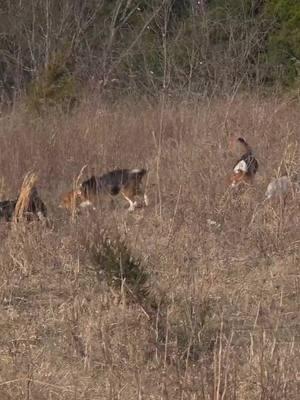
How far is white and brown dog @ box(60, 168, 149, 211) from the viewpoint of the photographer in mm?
5691

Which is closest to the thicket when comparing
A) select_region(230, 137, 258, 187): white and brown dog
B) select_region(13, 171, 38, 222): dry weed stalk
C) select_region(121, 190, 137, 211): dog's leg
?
select_region(230, 137, 258, 187): white and brown dog

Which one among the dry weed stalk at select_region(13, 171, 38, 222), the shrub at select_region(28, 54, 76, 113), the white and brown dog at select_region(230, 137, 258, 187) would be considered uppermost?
the dry weed stalk at select_region(13, 171, 38, 222)

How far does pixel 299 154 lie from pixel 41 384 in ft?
12.9

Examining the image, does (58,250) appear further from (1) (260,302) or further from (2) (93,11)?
(2) (93,11)

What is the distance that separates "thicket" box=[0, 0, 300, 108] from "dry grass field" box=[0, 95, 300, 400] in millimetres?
2154

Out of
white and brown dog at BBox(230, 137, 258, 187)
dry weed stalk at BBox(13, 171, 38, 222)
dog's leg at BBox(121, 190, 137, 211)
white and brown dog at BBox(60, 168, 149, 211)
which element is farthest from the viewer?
dog's leg at BBox(121, 190, 137, 211)

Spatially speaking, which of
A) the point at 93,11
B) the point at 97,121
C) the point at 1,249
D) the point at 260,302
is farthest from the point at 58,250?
the point at 93,11

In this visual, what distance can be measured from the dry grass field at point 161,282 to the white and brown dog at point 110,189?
0.10m

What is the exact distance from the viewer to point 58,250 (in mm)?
4723

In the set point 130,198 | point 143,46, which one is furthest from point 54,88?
point 130,198

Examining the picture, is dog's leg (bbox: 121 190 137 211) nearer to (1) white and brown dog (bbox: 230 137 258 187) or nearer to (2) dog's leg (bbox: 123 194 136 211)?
(2) dog's leg (bbox: 123 194 136 211)

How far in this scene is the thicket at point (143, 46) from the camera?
955 cm

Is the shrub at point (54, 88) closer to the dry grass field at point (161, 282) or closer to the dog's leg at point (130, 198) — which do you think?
the dry grass field at point (161, 282)

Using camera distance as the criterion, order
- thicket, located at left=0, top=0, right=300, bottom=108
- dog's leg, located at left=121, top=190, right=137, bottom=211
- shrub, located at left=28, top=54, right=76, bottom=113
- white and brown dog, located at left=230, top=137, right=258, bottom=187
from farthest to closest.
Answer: shrub, located at left=28, top=54, right=76, bottom=113
thicket, located at left=0, top=0, right=300, bottom=108
dog's leg, located at left=121, top=190, right=137, bottom=211
white and brown dog, located at left=230, top=137, right=258, bottom=187
